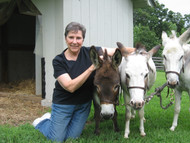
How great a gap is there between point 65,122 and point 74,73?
83cm

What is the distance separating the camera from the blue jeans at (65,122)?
3.22 meters

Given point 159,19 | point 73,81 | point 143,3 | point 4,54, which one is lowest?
point 73,81

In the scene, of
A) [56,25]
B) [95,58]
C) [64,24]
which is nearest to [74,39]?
[95,58]

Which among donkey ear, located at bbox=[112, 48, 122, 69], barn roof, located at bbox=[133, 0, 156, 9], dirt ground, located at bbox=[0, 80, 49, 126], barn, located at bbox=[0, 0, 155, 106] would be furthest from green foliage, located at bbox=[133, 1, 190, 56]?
donkey ear, located at bbox=[112, 48, 122, 69]

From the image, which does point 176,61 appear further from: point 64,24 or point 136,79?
point 64,24

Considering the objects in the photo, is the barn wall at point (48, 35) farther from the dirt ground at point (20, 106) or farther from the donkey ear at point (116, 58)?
the donkey ear at point (116, 58)

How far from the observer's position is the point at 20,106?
18.5ft

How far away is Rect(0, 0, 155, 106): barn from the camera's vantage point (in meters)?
5.45

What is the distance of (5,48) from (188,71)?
831 centimetres

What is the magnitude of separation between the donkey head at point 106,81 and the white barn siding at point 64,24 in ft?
8.78

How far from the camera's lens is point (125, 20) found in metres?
7.88

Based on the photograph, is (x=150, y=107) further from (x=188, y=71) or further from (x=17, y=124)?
(x=17, y=124)

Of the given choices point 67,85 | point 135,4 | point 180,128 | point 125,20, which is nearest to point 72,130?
point 67,85

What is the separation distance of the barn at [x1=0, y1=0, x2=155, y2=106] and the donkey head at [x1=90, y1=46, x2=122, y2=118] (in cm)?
268
